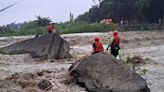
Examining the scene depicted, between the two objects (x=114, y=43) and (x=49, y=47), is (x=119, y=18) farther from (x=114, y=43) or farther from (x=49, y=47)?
(x=114, y=43)

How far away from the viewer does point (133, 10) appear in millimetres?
58281

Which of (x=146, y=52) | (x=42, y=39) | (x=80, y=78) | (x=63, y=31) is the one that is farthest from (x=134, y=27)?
(x=80, y=78)

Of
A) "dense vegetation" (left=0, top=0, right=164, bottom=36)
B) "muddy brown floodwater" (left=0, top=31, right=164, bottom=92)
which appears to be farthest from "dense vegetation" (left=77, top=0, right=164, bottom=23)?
"muddy brown floodwater" (left=0, top=31, right=164, bottom=92)

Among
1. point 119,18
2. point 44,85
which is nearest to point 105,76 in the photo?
point 44,85

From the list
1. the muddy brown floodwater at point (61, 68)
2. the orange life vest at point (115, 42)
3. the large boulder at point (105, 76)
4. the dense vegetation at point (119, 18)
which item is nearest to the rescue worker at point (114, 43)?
the orange life vest at point (115, 42)

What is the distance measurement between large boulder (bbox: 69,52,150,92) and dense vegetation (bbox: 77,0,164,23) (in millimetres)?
37471

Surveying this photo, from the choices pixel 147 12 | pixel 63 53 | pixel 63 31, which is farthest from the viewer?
pixel 147 12

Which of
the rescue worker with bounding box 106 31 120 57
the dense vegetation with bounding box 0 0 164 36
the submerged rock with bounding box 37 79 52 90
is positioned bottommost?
the dense vegetation with bounding box 0 0 164 36

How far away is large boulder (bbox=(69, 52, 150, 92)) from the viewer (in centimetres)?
1495

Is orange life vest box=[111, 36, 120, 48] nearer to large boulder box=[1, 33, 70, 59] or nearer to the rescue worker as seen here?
the rescue worker

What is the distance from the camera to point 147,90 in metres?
15.3

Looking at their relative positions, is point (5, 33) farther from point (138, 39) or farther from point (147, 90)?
point (147, 90)

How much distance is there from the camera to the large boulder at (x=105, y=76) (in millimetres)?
14945

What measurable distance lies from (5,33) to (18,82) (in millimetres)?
43632
